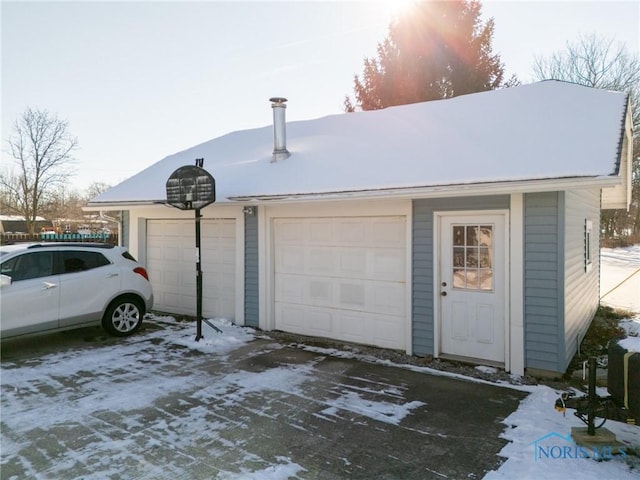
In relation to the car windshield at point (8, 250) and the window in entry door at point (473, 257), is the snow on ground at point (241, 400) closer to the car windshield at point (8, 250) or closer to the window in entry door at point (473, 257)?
the window in entry door at point (473, 257)

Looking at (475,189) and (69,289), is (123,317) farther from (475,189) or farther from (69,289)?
A: (475,189)

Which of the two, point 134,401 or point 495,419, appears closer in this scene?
point 495,419

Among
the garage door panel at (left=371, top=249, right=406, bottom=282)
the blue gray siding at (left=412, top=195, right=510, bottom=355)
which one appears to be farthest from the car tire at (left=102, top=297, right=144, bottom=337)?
the blue gray siding at (left=412, top=195, right=510, bottom=355)

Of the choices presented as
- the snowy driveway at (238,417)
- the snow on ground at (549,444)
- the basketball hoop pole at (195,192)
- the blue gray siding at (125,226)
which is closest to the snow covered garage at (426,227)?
the basketball hoop pole at (195,192)

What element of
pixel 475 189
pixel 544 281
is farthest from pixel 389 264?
pixel 544 281

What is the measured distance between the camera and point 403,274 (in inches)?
273

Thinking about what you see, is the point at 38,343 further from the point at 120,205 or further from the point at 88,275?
the point at 120,205

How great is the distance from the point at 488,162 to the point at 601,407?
346 centimetres

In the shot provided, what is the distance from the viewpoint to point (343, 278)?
299 inches

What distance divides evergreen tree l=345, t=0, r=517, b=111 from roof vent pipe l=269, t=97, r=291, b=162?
14.3 m

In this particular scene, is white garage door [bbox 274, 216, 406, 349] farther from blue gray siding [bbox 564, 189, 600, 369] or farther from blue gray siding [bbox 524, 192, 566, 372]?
blue gray siding [bbox 564, 189, 600, 369]

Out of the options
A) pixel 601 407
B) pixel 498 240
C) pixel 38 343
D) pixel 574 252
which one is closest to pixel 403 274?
pixel 498 240

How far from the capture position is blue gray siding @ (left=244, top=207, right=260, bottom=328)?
8577 millimetres

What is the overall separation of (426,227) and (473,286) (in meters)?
1.06
